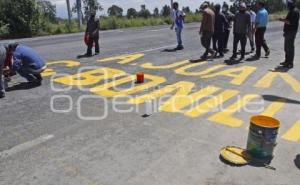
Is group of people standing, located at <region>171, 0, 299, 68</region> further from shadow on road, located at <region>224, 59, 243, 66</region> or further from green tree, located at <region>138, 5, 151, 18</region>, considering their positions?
green tree, located at <region>138, 5, 151, 18</region>

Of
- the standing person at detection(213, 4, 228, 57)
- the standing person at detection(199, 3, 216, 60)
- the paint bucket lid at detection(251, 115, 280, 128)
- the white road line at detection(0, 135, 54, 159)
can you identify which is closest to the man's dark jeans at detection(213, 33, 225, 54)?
the standing person at detection(213, 4, 228, 57)

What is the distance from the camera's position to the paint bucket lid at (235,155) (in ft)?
17.2

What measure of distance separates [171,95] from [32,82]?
3.58 meters

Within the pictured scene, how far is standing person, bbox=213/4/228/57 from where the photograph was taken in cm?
1338

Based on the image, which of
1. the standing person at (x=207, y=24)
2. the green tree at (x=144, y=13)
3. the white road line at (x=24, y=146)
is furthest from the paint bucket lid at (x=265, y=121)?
the green tree at (x=144, y=13)

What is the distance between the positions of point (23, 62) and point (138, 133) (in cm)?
410

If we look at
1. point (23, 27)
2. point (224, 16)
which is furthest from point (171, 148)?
point (23, 27)

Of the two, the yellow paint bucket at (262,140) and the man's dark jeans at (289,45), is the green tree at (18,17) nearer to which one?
the man's dark jeans at (289,45)

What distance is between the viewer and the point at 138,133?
6.34 m

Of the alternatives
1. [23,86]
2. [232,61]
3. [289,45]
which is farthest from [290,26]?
[23,86]

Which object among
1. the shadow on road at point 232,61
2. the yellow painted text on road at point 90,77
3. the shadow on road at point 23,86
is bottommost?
the shadow on road at point 232,61

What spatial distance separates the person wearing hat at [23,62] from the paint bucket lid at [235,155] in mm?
5412

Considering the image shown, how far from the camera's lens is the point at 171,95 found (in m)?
8.60

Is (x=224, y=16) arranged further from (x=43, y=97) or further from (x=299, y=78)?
(x=43, y=97)
